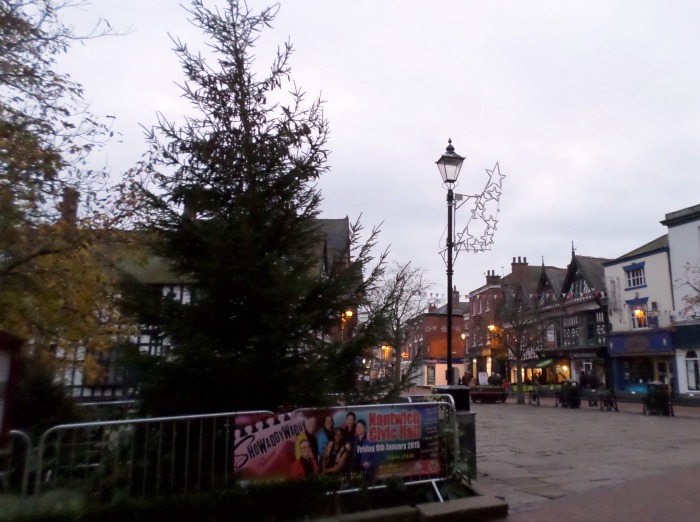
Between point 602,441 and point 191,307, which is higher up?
point 191,307

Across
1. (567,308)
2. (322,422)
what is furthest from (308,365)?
(567,308)

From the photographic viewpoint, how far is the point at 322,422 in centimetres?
675

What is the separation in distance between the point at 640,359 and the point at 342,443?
3840 centimetres

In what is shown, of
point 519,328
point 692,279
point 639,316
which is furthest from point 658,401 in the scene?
point 639,316

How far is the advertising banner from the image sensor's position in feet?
20.6

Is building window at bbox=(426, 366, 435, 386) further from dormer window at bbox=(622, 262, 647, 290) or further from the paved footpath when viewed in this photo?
the paved footpath

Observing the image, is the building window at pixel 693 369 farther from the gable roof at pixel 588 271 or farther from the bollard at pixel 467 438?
the bollard at pixel 467 438

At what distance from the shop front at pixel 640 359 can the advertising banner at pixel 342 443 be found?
33.9m

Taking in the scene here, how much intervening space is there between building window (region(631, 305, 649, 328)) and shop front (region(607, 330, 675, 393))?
2.46ft

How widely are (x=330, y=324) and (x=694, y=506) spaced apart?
16.6ft

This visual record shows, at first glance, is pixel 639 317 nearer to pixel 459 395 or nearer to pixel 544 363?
pixel 544 363

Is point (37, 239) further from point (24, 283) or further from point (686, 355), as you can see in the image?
point (686, 355)

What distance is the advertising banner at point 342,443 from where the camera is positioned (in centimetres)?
629

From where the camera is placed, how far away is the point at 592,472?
32.9 feet
